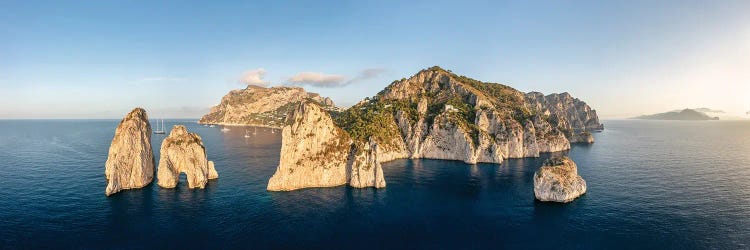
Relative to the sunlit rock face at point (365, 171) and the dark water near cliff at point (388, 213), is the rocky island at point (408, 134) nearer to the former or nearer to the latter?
the sunlit rock face at point (365, 171)

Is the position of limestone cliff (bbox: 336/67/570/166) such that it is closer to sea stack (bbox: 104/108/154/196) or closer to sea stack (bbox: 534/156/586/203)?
sea stack (bbox: 534/156/586/203)

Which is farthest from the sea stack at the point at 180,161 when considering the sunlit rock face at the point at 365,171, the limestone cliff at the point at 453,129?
the limestone cliff at the point at 453,129

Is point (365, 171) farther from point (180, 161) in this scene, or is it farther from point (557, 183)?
point (180, 161)

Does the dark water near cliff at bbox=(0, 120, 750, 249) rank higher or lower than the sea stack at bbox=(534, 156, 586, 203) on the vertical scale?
lower

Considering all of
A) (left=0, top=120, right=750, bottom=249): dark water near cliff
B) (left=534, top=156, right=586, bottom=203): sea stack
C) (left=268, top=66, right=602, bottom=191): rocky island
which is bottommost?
(left=0, top=120, right=750, bottom=249): dark water near cliff

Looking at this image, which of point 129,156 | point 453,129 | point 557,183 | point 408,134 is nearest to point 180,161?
point 129,156

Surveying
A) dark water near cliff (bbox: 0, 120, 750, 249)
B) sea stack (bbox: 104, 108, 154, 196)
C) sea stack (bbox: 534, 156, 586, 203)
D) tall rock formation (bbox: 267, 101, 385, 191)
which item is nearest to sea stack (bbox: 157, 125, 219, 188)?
dark water near cliff (bbox: 0, 120, 750, 249)
